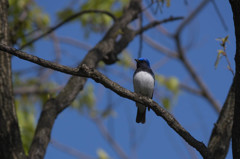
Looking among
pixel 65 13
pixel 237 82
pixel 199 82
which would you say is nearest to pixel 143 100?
pixel 237 82

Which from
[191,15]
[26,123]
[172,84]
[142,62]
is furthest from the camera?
[191,15]

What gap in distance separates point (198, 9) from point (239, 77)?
23.3 feet

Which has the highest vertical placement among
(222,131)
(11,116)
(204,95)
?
(204,95)

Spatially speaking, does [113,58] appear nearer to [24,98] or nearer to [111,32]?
[111,32]

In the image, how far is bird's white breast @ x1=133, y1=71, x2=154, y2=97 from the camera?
5.32 metres

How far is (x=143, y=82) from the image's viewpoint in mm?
5309

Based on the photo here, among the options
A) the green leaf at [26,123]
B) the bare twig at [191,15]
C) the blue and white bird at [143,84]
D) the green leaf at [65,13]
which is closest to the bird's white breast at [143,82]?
the blue and white bird at [143,84]

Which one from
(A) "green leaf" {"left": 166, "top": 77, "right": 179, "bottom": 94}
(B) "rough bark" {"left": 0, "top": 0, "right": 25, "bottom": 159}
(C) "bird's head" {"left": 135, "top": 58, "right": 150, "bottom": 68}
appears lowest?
(B) "rough bark" {"left": 0, "top": 0, "right": 25, "bottom": 159}

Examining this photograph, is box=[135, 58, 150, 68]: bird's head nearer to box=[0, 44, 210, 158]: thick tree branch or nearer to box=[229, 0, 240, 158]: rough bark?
box=[0, 44, 210, 158]: thick tree branch

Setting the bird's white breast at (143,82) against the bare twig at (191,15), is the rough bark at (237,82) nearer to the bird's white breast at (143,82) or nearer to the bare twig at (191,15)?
the bird's white breast at (143,82)

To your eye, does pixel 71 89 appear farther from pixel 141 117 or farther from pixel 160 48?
pixel 160 48

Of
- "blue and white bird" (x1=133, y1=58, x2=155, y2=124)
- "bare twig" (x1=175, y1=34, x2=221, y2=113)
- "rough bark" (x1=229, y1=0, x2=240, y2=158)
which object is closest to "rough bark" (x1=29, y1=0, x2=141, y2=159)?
"blue and white bird" (x1=133, y1=58, x2=155, y2=124)

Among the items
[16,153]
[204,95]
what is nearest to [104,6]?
[16,153]

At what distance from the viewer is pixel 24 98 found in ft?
24.7
